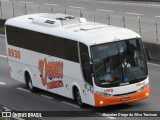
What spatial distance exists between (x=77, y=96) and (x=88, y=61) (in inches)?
71.4

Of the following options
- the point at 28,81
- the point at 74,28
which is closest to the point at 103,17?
the point at 28,81

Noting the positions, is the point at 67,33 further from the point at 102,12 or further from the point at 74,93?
the point at 102,12

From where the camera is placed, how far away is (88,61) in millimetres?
22250

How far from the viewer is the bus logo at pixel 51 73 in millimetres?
24516

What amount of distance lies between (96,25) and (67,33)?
121 cm

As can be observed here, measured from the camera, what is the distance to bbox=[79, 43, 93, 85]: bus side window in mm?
22247

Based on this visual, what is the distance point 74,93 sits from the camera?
23.7 metres

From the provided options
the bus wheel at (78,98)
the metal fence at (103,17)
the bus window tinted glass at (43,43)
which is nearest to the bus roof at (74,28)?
the bus window tinted glass at (43,43)

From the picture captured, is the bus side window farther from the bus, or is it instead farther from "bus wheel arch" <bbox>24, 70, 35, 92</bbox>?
"bus wheel arch" <bbox>24, 70, 35, 92</bbox>

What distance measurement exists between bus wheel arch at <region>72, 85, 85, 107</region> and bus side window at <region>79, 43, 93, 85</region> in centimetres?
93

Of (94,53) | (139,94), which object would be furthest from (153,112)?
(94,53)

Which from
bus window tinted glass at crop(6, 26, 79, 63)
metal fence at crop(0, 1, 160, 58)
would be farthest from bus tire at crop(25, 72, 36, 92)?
metal fence at crop(0, 1, 160, 58)

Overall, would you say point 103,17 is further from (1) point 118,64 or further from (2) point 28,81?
(1) point 118,64

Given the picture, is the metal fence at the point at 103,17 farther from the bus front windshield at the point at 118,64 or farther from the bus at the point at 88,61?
the bus front windshield at the point at 118,64
